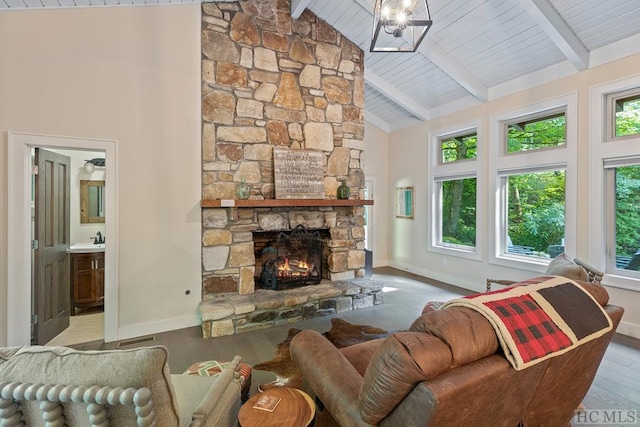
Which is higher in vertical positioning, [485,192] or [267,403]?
[485,192]

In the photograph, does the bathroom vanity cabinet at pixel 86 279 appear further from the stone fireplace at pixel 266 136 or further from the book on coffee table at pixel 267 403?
the book on coffee table at pixel 267 403

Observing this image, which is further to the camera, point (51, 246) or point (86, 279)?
point (86, 279)

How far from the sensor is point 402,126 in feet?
21.3

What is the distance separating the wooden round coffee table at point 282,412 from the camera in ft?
4.41

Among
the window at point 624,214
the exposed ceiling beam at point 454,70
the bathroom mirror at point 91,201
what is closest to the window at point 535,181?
the window at point 624,214

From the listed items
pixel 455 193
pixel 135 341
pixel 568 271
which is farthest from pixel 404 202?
pixel 135 341

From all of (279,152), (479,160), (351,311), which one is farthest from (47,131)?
(479,160)

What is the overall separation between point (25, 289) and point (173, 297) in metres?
1.30

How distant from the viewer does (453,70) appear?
455 cm

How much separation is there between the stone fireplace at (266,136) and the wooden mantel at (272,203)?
12 millimetres

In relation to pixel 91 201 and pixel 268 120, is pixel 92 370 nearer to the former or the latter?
pixel 268 120

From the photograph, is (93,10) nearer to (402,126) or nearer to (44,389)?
(44,389)

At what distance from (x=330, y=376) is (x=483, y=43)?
15.0ft

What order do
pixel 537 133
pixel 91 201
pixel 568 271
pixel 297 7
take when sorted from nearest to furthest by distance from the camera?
pixel 568 271 < pixel 297 7 < pixel 537 133 < pixel 91 201
